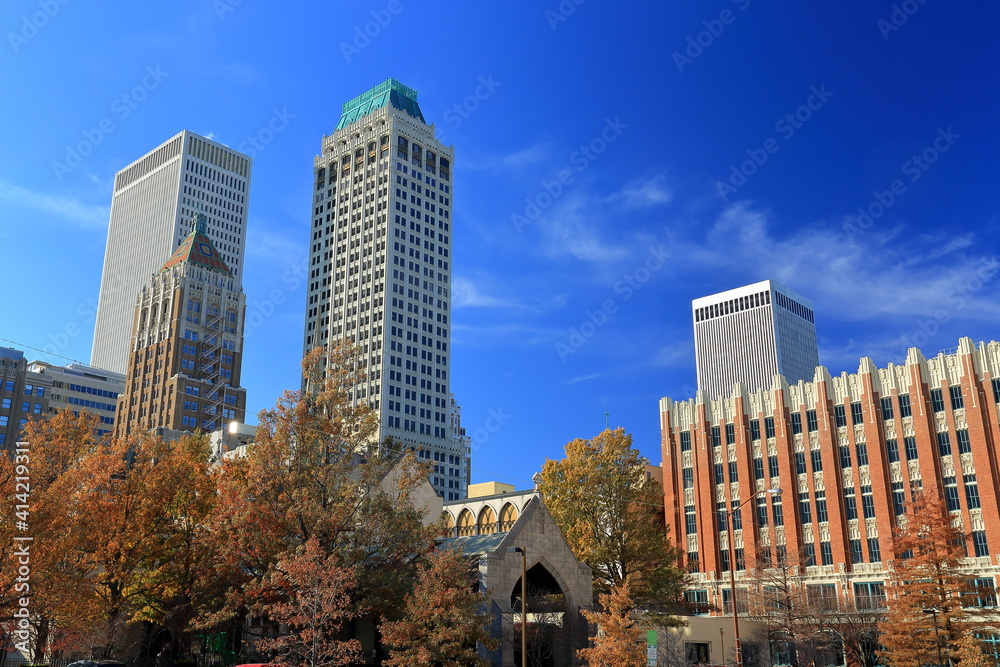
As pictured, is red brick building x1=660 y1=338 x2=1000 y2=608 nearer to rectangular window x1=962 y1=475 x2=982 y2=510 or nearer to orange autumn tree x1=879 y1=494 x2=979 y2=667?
rectangular window x1=962 y1=475 x2=982 y2=510

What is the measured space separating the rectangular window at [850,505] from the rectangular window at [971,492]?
32.8 ft

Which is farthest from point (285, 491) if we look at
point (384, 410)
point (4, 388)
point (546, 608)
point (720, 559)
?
point (4, 388)

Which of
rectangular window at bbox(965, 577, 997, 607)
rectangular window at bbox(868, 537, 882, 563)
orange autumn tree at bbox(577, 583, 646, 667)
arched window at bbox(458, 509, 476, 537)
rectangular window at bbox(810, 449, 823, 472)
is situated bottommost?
orange autumn tree at bbox(577, 583, 646, 667)

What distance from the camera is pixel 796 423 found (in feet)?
306

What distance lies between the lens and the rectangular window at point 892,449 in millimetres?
85188

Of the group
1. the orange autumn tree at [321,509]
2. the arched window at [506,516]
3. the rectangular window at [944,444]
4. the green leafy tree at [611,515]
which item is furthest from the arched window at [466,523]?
the rectangular window at [944,444]

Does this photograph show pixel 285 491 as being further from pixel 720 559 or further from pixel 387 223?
pixel 387 223

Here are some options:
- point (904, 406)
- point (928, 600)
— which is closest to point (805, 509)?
point (904, 406)

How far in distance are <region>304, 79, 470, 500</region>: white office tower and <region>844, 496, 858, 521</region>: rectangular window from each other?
8388 cm

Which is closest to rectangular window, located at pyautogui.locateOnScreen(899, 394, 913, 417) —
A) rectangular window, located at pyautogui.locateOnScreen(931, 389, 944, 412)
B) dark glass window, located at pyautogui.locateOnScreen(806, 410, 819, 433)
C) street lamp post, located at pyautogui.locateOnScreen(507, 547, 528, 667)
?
rectangular window, located at pyautogui.locateOnScreen(931, 389, 944, 412)

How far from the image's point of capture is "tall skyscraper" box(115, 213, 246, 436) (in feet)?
541

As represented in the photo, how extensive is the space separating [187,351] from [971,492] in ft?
451

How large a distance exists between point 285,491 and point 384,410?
114189 millimetres

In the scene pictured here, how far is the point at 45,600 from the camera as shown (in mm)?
38719
